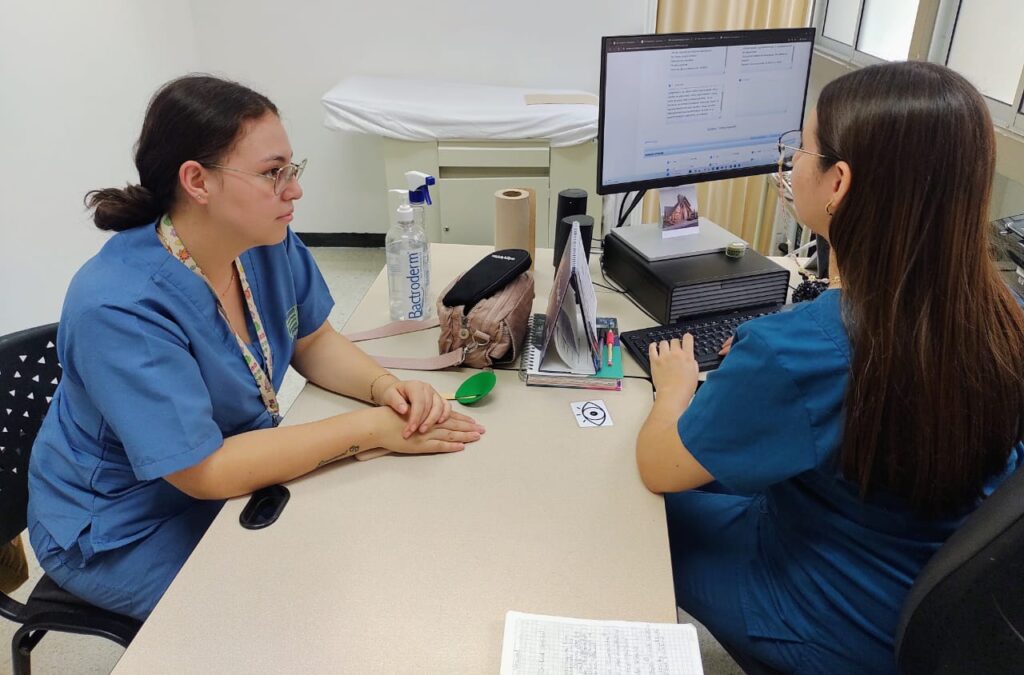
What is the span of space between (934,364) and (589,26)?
2.75 meters

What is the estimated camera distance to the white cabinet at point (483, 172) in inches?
112

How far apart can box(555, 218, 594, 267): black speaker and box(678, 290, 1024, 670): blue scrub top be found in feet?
2.19

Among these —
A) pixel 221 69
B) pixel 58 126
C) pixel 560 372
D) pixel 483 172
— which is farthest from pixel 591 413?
pixel 221 69

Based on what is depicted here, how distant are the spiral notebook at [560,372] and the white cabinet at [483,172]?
4.91 feet

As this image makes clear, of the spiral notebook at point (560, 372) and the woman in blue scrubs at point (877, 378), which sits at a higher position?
the woman in blue scrubs at point (877, 378)

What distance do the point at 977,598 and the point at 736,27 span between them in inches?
111

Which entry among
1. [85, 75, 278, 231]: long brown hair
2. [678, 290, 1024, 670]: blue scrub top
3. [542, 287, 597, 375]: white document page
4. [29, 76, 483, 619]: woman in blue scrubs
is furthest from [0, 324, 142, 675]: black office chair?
[678, 290, 1024, 670]: blue scrub top

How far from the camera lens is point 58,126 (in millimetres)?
2410

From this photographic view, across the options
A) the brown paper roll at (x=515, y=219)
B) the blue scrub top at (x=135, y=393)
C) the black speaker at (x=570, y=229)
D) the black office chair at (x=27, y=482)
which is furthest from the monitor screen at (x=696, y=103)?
the black office chair at (x=27, y=482)

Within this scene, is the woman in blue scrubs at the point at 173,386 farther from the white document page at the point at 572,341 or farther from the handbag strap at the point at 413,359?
the white document page at the point at 572,341

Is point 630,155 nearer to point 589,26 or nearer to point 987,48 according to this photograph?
point 987,48

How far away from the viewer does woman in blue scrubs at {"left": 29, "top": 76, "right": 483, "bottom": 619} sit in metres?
0.95

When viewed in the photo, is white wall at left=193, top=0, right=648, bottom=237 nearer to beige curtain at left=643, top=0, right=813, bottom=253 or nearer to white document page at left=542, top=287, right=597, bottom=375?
beige curtain at left=643, top=0, right=813, bottom=253

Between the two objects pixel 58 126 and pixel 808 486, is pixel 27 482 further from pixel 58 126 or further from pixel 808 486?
pixel 58 126
